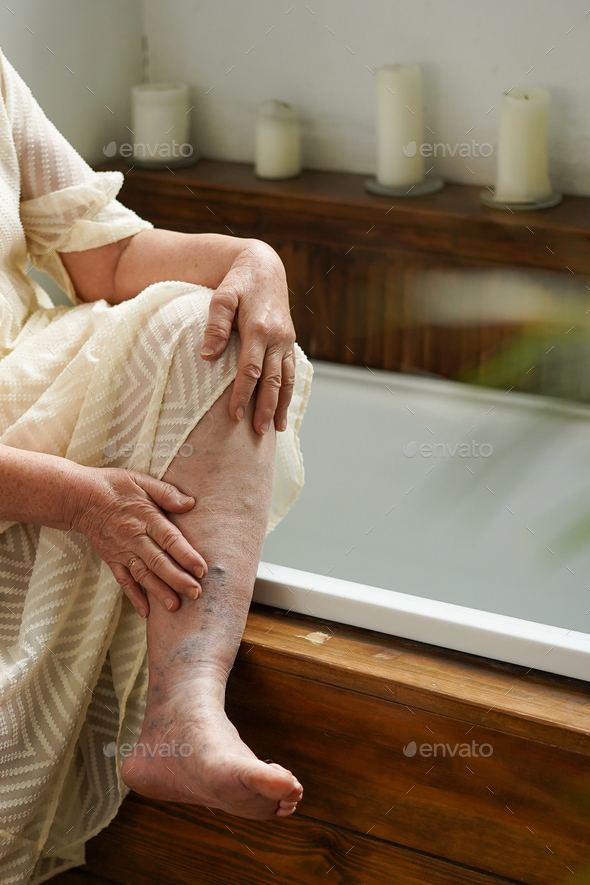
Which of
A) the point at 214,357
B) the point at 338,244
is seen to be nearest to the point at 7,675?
the point at 214,357

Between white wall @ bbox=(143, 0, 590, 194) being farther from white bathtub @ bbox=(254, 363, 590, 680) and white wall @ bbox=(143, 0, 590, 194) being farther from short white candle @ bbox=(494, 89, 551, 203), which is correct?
white bathtub @ bbox=(254, 363, 590, 680)

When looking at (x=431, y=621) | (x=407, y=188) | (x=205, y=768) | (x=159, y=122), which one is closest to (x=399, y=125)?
(x=407, y=188)

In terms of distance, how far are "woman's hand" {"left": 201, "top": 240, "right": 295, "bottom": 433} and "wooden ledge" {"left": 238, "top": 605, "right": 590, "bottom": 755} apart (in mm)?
224

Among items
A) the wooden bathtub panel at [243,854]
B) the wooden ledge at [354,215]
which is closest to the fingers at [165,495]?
the wooden bathtub panel at [243,854]

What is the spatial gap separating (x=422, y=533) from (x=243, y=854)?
63 cm

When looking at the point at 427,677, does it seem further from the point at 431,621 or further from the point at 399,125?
the point at 399,125

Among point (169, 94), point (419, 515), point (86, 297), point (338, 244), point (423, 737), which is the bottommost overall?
point (419, 515)

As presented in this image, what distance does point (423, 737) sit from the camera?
2.72 ft

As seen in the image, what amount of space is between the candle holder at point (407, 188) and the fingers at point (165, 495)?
1122 mm

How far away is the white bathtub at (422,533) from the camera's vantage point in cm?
88

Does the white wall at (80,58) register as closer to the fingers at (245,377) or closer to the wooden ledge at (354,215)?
the wooden ledge at (354,215)

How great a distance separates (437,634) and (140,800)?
39 centimetres

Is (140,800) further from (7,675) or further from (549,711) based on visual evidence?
(549,711)

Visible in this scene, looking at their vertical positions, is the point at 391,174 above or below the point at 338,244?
above
